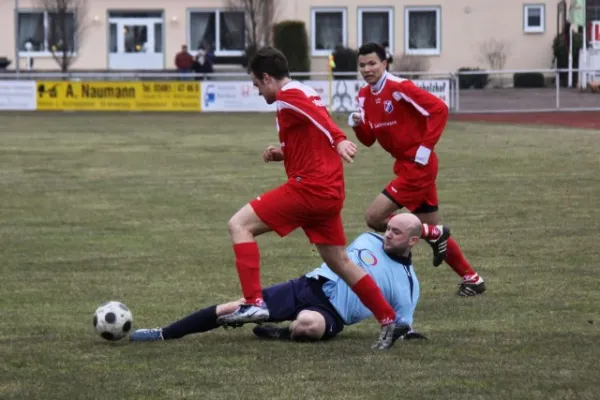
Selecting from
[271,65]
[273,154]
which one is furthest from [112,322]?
[271,65]

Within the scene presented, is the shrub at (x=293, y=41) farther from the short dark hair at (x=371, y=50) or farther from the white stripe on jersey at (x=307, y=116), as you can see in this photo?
the white stripe on jersey at (x=307, y=116)

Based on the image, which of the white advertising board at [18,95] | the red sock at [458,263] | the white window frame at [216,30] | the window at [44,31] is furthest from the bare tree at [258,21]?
the red sock at [458,263]

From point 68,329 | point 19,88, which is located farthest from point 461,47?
point 68,329

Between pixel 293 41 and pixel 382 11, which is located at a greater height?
pixel 382 11

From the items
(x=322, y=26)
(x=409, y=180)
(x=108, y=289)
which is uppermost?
(x=322, y=26)

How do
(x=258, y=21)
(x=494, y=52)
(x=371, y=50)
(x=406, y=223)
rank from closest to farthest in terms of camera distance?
(x=406, y=223) < (x=371, y=50) < (x=258, y=21) < (x=494, y=52)

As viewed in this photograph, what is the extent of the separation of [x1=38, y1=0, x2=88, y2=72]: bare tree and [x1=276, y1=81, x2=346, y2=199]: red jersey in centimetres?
4350

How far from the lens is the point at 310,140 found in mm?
7613

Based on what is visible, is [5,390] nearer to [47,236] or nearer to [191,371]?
[191,371]

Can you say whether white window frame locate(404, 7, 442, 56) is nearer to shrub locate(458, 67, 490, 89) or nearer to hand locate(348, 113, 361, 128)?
shrub locate(458, 67, 490, 89)

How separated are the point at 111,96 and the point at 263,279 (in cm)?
3030

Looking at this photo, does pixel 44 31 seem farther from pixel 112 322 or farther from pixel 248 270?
pixel 248 270

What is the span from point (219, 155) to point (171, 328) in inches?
645

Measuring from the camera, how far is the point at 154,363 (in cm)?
713
